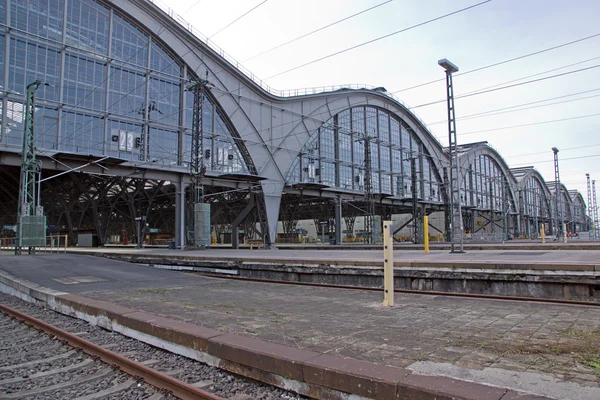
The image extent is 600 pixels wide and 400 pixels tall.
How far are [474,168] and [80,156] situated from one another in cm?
8039

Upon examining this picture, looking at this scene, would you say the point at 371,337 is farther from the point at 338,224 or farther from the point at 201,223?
the point at 338,224

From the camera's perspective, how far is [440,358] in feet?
15.4

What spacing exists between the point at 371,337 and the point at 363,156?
183 feet

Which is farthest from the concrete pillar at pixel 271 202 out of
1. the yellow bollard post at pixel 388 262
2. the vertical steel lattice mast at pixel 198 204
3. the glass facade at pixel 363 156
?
the yellow bollard post at pixel 388 262

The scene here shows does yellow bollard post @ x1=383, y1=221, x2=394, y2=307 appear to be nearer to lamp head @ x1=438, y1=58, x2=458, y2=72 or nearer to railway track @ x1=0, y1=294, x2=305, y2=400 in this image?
railway track @ x1=0, y1=294, x2=305, y2=400

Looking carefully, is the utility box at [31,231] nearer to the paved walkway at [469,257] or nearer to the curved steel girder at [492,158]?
the paved walkway at [469,257]

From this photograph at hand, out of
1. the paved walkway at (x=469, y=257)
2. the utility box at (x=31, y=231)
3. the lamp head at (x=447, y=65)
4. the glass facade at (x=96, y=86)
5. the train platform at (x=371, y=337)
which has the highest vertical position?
the glass facade at (x=96, y=86)

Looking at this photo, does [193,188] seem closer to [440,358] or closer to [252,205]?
[252,205]

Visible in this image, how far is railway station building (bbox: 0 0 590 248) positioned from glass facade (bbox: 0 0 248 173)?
89 mm

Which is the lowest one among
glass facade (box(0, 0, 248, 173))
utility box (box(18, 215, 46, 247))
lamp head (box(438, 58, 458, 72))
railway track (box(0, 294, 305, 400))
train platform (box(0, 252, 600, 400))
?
railway track (box(0, 294, 305, 400))

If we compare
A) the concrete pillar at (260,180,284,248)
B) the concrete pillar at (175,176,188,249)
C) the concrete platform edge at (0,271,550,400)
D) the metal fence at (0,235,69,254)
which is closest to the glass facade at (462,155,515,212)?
the concrete pillar at (260,180,284,248)

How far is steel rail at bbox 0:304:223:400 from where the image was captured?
14.8 ft

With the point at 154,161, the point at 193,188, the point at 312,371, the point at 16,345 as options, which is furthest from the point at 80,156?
the point at 312,371

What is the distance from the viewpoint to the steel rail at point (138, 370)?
4.50m
